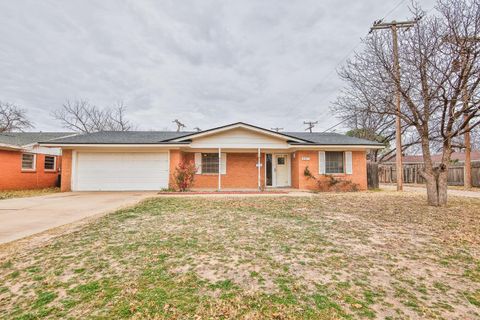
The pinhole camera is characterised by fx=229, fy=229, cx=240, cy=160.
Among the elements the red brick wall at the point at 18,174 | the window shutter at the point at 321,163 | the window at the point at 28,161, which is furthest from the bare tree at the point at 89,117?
the window shutter at the point at 321,163

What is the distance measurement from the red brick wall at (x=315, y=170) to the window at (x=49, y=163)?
1679 centimetres

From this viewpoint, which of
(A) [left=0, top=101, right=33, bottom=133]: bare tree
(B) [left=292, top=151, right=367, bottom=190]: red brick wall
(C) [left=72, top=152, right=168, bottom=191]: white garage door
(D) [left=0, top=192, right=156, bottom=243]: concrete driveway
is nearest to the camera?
(D) [left=0, top=192, right=156, bottom=243]: concrete driveway

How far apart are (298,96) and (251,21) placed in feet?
38.1

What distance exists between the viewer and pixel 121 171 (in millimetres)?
13133

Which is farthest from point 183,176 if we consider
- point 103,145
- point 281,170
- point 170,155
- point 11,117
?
point 11,117

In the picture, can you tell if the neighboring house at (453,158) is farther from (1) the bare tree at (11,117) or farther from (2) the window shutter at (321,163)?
(1) the bare tree at (11,117)

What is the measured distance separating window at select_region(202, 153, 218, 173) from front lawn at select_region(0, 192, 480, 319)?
8.76 m

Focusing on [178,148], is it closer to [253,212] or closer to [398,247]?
[253,212]

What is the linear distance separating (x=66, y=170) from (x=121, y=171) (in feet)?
9.59

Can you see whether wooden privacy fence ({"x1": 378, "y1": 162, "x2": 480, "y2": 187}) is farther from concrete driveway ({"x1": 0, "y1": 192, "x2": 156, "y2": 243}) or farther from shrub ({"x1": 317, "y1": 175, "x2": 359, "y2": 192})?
concrete driveway ({"x1": 0, "y1": 192, "x2": 156, "y2": 243})

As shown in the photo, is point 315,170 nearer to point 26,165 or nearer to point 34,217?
point 34,217

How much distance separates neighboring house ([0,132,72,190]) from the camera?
13258mm

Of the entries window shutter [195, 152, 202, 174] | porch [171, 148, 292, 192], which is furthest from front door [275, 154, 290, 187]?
window shutter [195, 152, 202, 174]

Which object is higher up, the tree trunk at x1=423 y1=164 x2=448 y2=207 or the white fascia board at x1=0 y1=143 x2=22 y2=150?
the white fascia board at x1=0 y1=143 x2=22 y2=150
